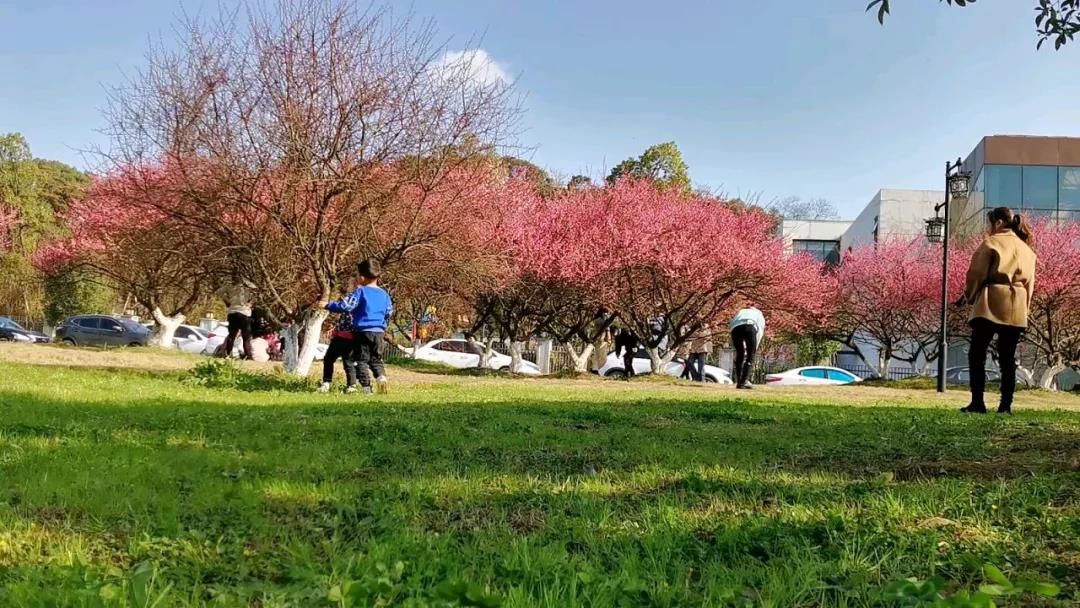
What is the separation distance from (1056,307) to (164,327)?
27.3m

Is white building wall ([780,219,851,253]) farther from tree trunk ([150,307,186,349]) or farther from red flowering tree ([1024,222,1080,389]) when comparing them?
tree trunk ([150,307,186,349])

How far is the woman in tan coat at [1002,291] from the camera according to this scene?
6543 mm

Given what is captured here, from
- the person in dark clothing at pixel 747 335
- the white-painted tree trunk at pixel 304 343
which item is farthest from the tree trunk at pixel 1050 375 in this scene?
the white-painted tree trunk at pixel 304 343

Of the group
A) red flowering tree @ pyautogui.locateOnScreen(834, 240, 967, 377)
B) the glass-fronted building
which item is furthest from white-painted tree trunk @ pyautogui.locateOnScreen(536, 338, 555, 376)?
the glass-fronted building

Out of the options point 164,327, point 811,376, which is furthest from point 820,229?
point 164,327

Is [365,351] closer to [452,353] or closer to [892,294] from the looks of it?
[452,353]

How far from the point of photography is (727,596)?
6.11 ft

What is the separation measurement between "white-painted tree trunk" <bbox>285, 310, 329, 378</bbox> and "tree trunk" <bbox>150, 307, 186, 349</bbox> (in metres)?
16.4

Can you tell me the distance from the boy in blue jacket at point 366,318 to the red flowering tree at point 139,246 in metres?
3.46

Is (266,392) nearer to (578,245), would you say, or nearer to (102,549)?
(102,549)

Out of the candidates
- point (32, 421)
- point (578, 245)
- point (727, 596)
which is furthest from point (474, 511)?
point (578, 245)

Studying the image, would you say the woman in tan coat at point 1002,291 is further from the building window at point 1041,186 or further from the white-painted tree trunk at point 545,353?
the building window at point 1041,186

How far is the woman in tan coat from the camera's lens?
654 cm

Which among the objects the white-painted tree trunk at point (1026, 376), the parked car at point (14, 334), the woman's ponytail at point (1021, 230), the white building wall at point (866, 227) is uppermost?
the white building wall at point (866, 227)
